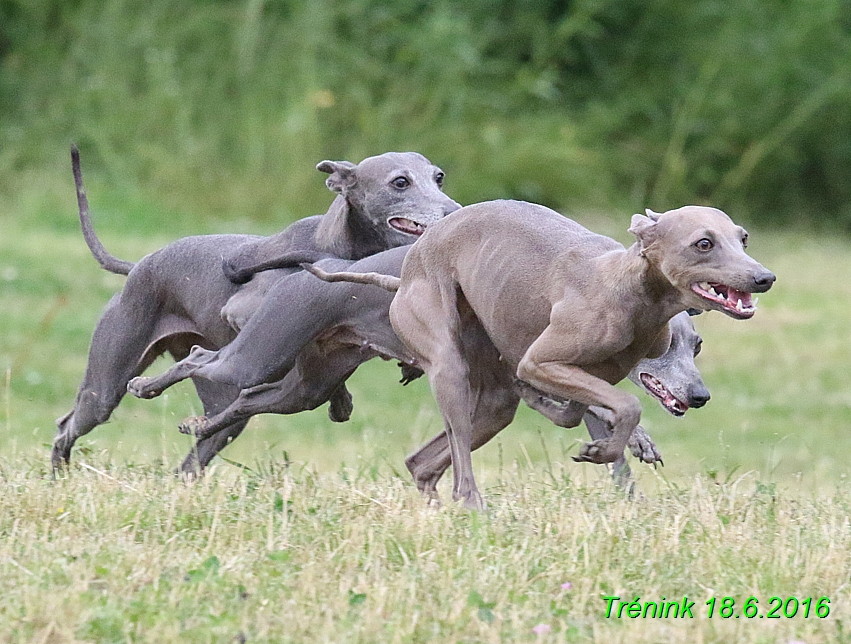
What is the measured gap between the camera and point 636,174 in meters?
18.4

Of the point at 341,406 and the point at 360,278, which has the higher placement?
the point at 360,278

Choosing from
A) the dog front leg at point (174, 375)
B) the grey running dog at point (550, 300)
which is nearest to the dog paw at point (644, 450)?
the grey running dog at point (550, 300)

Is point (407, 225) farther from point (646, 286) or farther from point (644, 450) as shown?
point (646, 286)

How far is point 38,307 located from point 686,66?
10.1m


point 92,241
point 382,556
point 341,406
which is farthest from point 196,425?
point 382,556

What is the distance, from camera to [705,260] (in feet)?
15.4

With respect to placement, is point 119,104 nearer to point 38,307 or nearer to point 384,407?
point 38,307

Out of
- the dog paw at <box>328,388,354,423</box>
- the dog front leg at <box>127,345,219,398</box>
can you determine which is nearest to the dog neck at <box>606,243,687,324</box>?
the dog paw at <box>328,388,354,423</box>

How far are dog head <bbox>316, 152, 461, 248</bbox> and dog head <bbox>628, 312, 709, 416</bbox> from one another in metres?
1.13

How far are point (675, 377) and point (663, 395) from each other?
88 mm

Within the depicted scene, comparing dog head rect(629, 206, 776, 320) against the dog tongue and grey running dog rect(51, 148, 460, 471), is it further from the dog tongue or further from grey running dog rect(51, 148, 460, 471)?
grey running dog rect(51, 148, 460, 471)

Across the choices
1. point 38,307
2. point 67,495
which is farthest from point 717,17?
point 67,495

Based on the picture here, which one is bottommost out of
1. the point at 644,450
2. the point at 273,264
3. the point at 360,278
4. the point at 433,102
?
the point at 644,450

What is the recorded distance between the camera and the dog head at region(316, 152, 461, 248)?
6422mm
